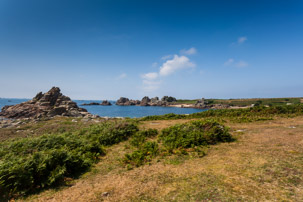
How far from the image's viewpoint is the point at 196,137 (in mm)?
10148

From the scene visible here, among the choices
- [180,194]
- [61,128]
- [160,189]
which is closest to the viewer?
[180,194]

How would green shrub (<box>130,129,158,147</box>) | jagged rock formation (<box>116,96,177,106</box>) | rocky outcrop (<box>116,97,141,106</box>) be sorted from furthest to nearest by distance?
rocky outcrop (<box>116,97,141,106</box>), jagged rock formation (<box>116,96,177,106</box>), green shrub (<box>130,129,158,147</box>)

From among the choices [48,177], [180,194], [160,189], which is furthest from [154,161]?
[48,177]

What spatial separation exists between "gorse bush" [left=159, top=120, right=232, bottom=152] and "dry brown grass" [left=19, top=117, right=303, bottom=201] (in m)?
1.66

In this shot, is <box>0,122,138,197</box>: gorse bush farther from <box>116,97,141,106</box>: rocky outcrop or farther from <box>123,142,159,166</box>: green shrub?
<box>116,97,141,106</box>: rocky outcrop

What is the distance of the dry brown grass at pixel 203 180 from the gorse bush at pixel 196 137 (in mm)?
1661

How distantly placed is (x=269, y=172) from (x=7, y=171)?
10577 millimetres

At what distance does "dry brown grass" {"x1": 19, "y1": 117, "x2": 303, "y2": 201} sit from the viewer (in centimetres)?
450

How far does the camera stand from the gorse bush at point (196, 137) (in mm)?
9639

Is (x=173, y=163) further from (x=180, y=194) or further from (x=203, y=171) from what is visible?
(x=180, y=194)

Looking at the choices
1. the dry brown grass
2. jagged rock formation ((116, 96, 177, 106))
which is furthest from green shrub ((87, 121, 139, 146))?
jagged rock formation ((116, 96, 177, 106))

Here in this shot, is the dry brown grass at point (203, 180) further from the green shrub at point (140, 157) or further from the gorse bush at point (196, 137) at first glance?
the gorse bush at point (196, 137)

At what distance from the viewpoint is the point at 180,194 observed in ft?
15.3

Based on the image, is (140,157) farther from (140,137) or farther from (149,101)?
(149,101)
